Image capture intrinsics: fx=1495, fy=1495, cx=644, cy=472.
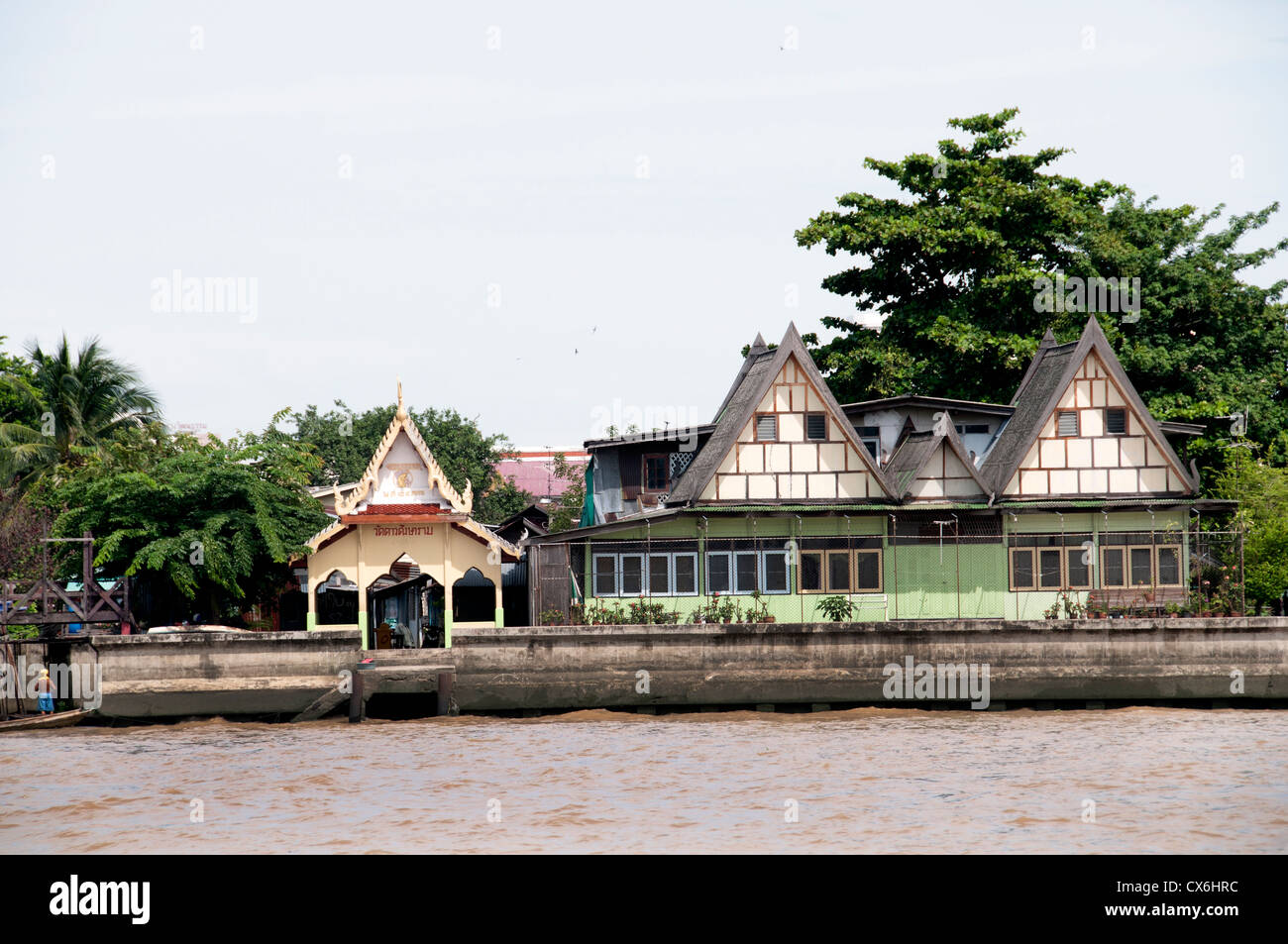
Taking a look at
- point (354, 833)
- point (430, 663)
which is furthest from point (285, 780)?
point (430, 663)

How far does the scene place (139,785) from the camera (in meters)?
24.9

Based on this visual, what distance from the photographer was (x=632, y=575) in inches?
1532

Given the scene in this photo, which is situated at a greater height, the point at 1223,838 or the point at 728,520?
the point at 728,520

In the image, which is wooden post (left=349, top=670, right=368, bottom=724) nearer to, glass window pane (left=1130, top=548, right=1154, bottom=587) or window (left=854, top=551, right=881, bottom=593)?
window (left=854, top=551, right=881, bottom=593)

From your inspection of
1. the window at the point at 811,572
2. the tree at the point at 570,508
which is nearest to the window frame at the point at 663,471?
the window at the point at 811,572

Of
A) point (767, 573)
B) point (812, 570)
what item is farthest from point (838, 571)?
point (767, 573)

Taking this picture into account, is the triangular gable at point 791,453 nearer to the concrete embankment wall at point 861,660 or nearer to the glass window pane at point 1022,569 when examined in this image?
the glass window pane at point 1022,569

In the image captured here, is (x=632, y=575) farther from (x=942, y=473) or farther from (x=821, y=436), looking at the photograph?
(x=942, y=473)

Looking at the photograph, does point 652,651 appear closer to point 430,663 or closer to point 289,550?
point 430,663

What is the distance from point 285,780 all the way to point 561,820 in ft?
20.9

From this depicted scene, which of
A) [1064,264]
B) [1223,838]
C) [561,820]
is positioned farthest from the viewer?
[1064,264]

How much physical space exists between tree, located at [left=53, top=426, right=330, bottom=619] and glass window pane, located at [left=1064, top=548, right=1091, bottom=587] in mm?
20131

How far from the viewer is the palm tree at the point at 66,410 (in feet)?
159

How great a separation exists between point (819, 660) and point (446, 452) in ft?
165
